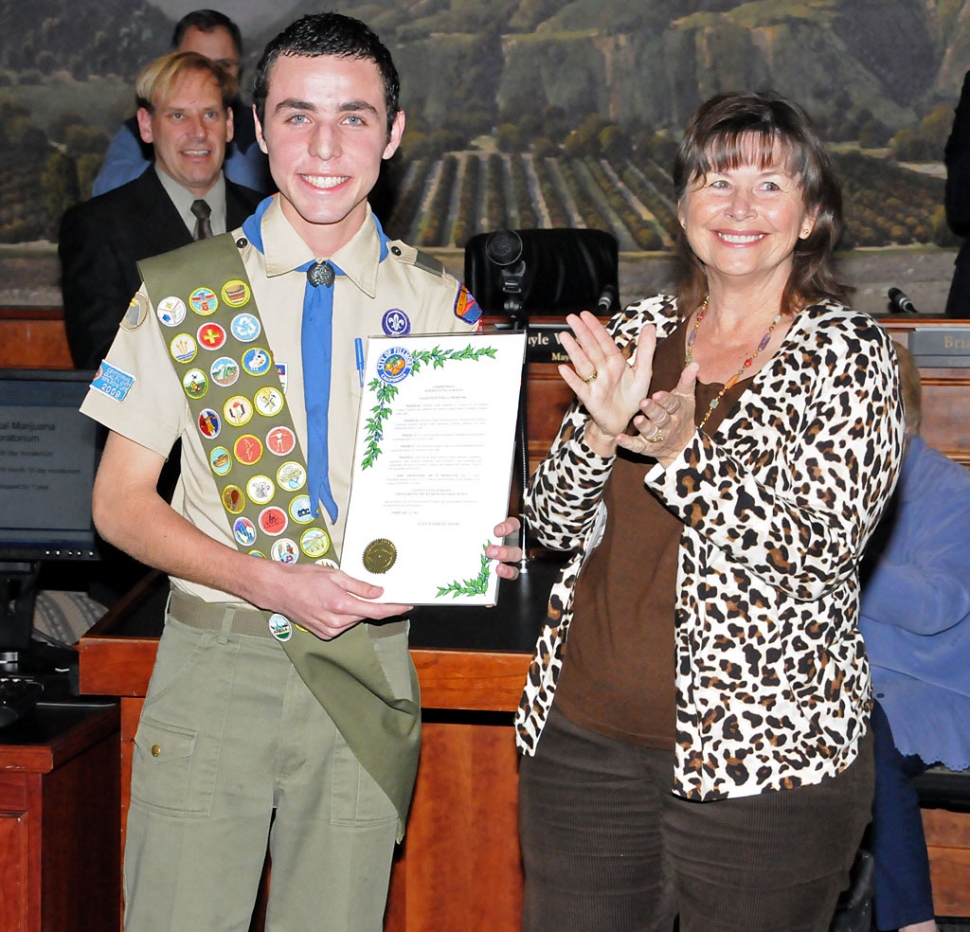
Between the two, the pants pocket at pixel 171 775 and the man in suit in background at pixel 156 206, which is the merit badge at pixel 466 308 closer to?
the pants pocket at pixel 171 775

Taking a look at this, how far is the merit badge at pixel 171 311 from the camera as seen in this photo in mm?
1714

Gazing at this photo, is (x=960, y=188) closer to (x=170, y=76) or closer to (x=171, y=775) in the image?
(x=170, y=76)

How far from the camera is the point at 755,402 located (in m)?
1.59

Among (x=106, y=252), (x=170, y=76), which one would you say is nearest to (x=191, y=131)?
(x=170, y=76)

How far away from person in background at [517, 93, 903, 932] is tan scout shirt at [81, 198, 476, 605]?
30 cm

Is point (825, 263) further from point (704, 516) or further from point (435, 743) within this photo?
→ point (435, 743)

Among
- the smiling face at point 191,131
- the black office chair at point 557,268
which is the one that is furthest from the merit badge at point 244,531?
the black office chair at point 557,268

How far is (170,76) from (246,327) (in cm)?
229

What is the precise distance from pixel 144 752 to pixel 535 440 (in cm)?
177

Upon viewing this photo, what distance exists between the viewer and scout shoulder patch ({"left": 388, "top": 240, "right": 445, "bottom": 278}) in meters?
1.81

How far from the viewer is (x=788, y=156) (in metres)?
1.68

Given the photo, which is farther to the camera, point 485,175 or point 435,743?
point 485,175

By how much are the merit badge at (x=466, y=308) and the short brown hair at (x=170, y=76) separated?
221 cm

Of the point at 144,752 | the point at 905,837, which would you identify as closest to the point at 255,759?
the point at 144,752
